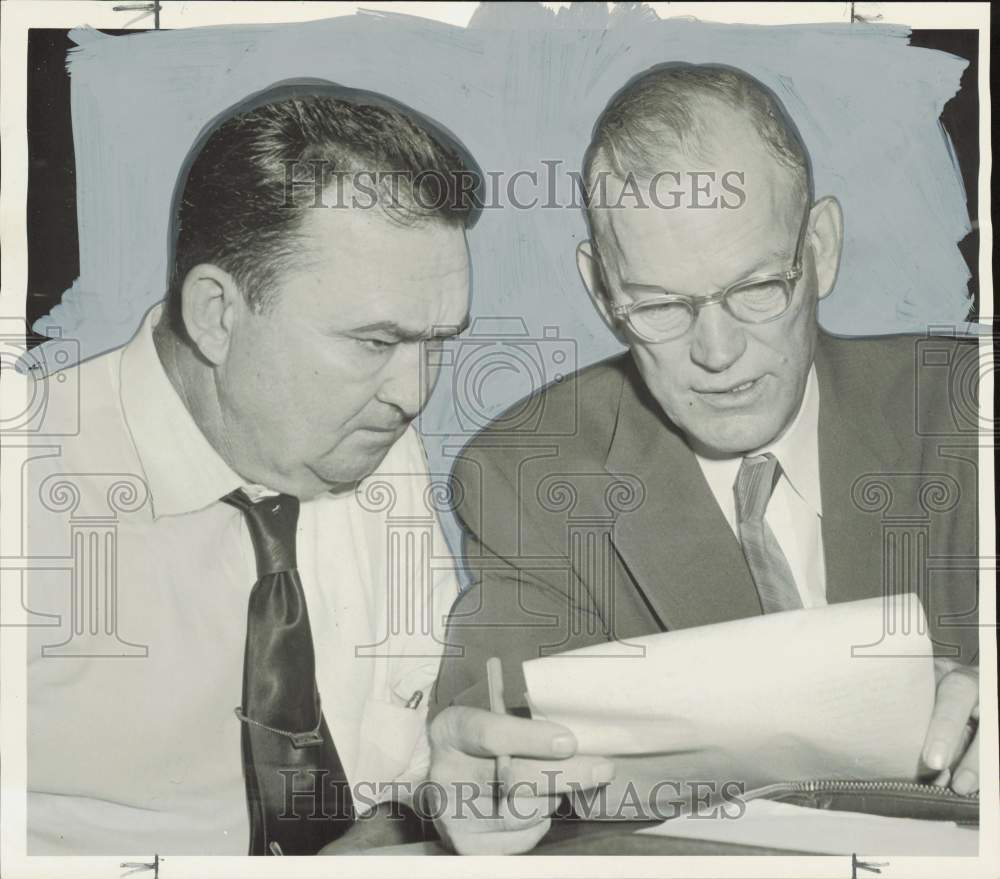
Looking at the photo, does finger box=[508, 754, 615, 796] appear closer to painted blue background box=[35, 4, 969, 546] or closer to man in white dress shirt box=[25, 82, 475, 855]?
man in white dress shirt box=[25, 82, 475, 855]

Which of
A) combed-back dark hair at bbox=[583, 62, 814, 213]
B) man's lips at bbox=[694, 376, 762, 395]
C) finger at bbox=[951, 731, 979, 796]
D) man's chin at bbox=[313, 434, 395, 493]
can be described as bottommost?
finger at bbox=[951, 731, 979, 796]

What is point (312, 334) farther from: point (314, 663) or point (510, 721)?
point (510, 721)

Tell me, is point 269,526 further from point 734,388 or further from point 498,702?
point 734,388

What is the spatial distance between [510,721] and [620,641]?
0.26m

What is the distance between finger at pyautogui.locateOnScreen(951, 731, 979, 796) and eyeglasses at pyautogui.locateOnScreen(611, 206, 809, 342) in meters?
0.92

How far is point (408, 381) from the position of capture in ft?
7.50

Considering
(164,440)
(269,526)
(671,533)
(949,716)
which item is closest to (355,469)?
(269,526)

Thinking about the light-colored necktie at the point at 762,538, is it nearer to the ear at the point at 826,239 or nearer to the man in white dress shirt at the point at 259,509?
the ear at the point at 826,239

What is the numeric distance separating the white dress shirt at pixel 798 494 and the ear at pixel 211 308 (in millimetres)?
915

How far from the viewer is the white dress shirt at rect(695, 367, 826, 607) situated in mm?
2334

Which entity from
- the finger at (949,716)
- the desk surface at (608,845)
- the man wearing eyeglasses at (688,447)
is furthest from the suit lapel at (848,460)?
the desk surface at (608,845)

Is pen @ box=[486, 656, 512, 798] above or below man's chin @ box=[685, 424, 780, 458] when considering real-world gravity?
below

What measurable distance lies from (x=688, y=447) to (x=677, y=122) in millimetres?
612

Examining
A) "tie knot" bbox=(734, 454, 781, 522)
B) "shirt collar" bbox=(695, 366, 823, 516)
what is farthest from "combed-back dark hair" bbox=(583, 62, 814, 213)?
"tie knot" bbox=(734, 454, 781, 522)
